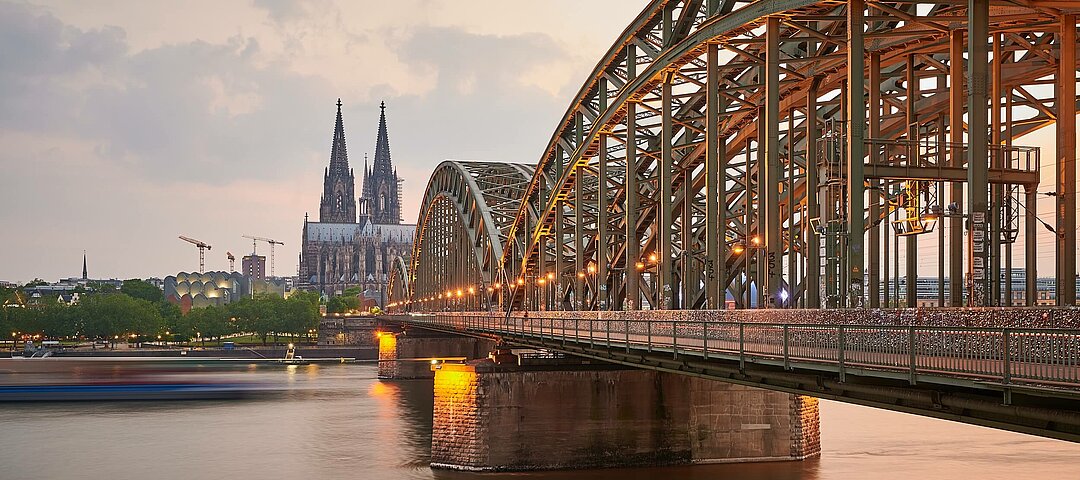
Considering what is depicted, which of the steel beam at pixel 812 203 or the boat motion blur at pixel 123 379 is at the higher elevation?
the steel beam at pixel 812 203

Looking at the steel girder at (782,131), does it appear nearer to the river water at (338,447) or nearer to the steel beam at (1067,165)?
the steel beam at (1067,165)

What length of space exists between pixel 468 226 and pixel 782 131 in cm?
5380

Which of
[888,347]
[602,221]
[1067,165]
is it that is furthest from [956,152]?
[602,221]

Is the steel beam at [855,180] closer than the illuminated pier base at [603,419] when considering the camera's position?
Yes

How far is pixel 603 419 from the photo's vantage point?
48469 millimetres

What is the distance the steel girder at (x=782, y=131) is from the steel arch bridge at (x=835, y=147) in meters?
0.10

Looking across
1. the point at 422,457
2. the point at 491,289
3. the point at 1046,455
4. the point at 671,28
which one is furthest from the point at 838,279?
the point at 491,289

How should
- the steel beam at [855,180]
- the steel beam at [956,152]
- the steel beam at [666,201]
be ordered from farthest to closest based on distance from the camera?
the steel beam at [666,201] < the steel beam at [855,180] < the steel beam at [956,152]

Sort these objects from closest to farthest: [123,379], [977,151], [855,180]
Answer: [977,151], [855,180], [123,379]

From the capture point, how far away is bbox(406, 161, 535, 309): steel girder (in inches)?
4259

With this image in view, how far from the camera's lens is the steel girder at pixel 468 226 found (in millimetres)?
108188

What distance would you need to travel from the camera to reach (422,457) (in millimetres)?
57938

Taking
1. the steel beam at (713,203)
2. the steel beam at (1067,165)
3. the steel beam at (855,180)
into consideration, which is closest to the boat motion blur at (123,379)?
the steel beam at (713,203)

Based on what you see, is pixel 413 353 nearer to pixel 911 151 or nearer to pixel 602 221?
pixel 602 221
